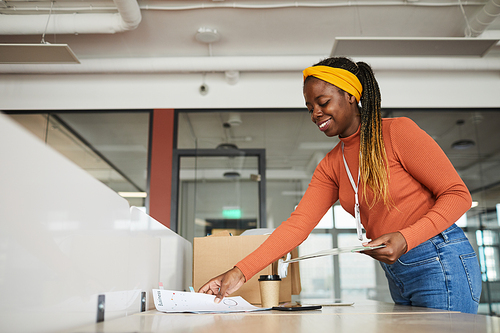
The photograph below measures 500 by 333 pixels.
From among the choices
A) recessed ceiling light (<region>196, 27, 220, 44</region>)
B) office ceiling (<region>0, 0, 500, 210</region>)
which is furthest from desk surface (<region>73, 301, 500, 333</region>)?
recessed ceiling light (<region>196, 27, 220, 44</region>)

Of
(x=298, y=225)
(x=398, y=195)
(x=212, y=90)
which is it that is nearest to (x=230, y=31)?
(x=212, y=90)

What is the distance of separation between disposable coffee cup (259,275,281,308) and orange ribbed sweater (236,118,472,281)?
43 mm

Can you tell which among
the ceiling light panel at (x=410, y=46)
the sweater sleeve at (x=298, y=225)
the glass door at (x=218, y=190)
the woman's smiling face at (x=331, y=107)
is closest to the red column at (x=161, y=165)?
the glass door at (x=218, y=190)

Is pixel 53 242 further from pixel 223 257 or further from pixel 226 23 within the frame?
pixel 226 23

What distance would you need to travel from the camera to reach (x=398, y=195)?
1.14 meters

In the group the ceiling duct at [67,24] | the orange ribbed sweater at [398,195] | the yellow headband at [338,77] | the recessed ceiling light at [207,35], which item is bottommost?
the orange ribbed sweater at [398,195]

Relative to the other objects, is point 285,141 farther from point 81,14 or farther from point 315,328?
point 315,328

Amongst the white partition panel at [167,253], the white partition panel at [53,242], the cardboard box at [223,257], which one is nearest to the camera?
the white partition panel at [53,242]

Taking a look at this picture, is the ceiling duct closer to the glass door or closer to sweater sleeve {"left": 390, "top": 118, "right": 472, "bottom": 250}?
the glass door

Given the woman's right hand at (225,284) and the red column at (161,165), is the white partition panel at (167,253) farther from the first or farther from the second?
the red column at (161,165)

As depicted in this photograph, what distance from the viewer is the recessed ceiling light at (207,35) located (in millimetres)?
3295

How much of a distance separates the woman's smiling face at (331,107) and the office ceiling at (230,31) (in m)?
1.74

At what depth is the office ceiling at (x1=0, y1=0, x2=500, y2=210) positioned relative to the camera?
10.0 feet

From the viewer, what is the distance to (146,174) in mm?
3688
